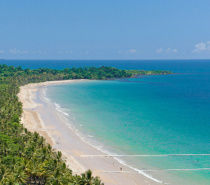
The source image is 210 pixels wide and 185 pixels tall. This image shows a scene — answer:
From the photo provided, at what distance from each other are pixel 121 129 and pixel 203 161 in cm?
2831

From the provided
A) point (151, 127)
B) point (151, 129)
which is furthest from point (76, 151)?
point (151, 127)

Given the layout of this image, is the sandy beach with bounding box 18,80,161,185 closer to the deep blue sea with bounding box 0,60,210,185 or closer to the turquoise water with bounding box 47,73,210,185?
the deep blue sea with bounding box 0,60,210,185

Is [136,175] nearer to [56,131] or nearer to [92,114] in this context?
[56,131]

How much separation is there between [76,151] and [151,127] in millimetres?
30253

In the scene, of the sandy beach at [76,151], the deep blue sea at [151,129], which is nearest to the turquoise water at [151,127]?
the deep blue sea at [151,129]

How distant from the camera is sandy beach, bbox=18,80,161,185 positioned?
4991 cm

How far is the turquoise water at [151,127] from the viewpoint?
56.4m

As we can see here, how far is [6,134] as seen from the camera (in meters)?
57.4

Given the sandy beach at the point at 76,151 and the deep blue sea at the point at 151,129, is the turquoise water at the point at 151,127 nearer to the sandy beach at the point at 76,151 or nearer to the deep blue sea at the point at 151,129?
the deep blue sea at the point at 151,129

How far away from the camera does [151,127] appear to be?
82.8m

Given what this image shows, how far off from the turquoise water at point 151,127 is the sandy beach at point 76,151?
11.6 ft

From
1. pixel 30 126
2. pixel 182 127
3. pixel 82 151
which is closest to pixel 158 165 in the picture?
pixel 82 151

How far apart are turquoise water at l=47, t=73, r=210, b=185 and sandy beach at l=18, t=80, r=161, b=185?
3527 millimetres

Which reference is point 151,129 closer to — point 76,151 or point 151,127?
point 151,127
